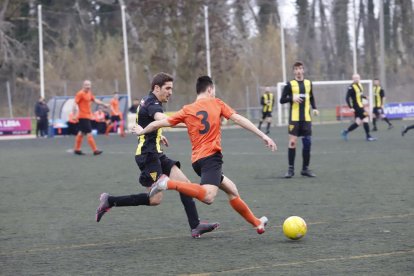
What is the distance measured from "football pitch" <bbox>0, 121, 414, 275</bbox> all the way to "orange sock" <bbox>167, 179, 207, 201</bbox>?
432mm

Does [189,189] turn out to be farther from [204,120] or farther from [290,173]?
[290,173]

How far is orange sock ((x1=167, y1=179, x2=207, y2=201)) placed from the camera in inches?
312

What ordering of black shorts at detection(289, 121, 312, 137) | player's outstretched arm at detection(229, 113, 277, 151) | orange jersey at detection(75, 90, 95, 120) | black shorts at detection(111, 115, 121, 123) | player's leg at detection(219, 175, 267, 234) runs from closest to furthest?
player's outstretched arm at detection(229, 113, 277, 151)
player's leg at detection(219, 175, 267, 234)
black shorts at detection(289, 121, 312, 137)
orange jersey at detection(75, 90, 95, 120)
black shorts at detection(111, 115, 121, 123)

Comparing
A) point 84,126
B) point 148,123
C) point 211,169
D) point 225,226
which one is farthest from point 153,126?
point 84,126

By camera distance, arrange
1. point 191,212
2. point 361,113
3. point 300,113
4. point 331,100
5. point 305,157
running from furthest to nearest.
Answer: point 331,100 < point 361,113 < point 305,157 < point 300,113 < point 191,212

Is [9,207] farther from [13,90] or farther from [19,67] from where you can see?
[19,67]

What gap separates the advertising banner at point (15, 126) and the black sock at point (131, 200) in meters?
31.5

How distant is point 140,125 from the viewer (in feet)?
28.1

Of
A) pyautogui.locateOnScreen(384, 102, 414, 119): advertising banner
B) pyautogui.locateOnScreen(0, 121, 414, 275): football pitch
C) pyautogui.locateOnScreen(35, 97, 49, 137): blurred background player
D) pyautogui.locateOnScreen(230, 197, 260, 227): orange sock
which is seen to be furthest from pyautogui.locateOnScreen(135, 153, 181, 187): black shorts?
pyautogui.locateOnScreen(384, 102, 414, 119): advertising banner

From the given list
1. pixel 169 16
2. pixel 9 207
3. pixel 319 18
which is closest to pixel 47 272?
pixel 9 207

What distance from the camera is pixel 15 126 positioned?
39.6 m

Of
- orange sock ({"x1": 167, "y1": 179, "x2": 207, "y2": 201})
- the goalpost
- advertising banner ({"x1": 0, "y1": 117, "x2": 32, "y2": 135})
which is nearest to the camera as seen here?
orange sock ({"x1": 167, "y1": 179, "x2": 207, "y2": 201})

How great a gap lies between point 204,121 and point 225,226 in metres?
1.38

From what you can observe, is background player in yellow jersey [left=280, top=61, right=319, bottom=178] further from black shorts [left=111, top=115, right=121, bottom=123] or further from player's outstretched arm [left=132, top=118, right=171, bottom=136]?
black shorts [left=111, top=115, right=121, bottom=123]
